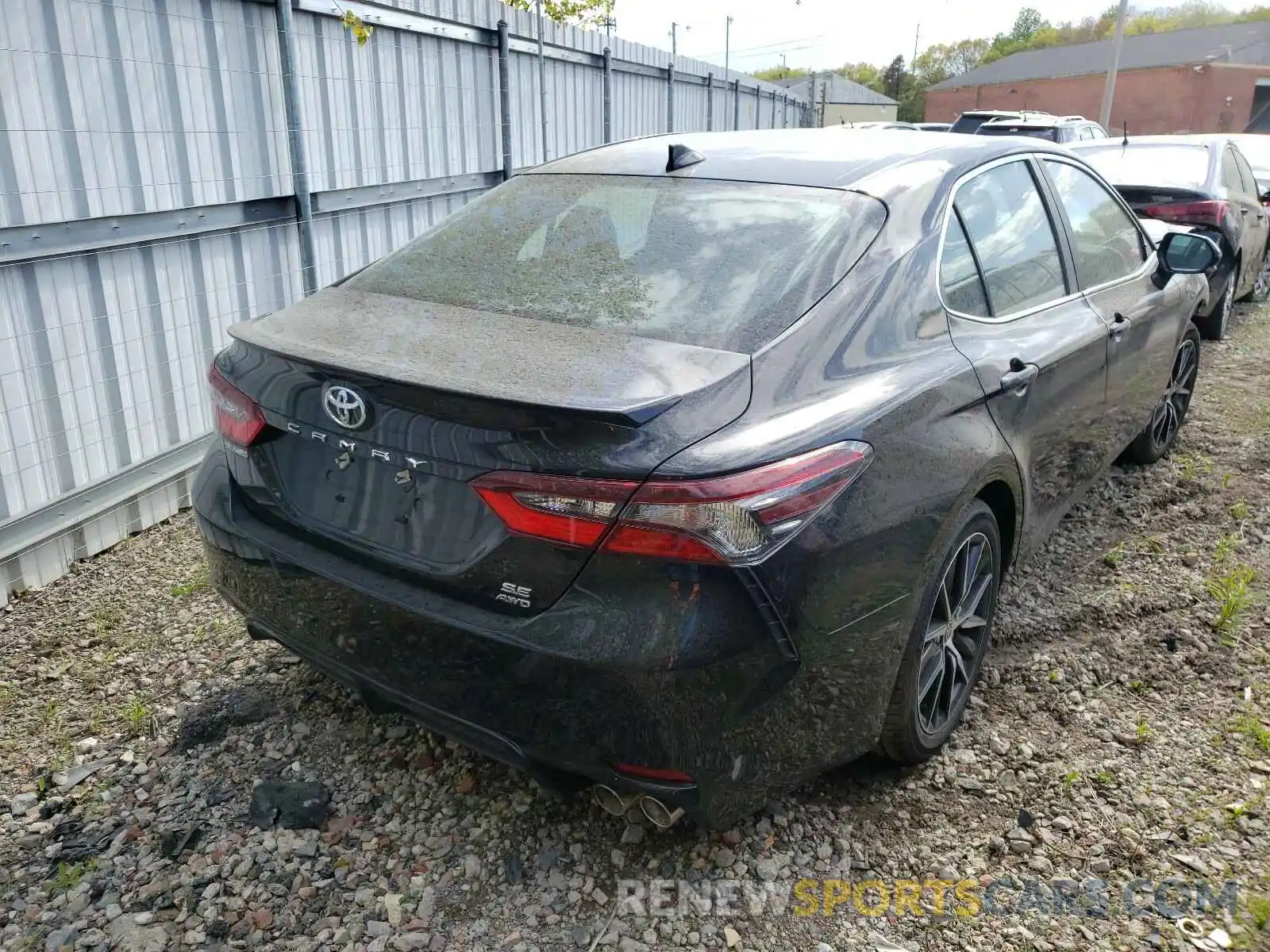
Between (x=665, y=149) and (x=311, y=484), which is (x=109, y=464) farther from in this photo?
(x=665, y=149)

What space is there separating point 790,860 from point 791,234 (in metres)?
1.60

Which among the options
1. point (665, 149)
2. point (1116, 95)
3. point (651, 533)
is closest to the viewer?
point (651, 533)

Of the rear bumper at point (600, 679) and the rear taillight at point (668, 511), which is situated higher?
the rear taillight at point (668, 511)

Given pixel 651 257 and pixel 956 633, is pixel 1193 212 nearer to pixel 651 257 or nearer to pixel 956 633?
pixel 956 633

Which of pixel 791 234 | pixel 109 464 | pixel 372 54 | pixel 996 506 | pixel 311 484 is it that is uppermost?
pixel 372 54

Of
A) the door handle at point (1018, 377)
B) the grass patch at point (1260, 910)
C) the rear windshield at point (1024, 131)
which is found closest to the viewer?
the grass patch at point (1260, 910)

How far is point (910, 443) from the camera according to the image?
2307mm

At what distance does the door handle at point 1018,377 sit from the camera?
109 inches

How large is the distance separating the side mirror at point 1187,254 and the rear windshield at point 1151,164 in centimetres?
369

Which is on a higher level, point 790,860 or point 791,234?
point 791,234

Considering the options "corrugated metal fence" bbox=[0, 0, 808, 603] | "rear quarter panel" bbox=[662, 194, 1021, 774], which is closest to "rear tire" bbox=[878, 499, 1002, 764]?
"rear quarter panel" bbox=[662, 194, 1021, 774]

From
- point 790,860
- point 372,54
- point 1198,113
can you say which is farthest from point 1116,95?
point 790,860

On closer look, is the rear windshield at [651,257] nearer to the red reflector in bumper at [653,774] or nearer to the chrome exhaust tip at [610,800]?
the red reflector in bumper at [653,774]

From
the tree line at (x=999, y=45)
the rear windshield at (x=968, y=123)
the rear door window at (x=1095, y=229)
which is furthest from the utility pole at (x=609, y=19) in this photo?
the tree line at (x=999, y=45)
